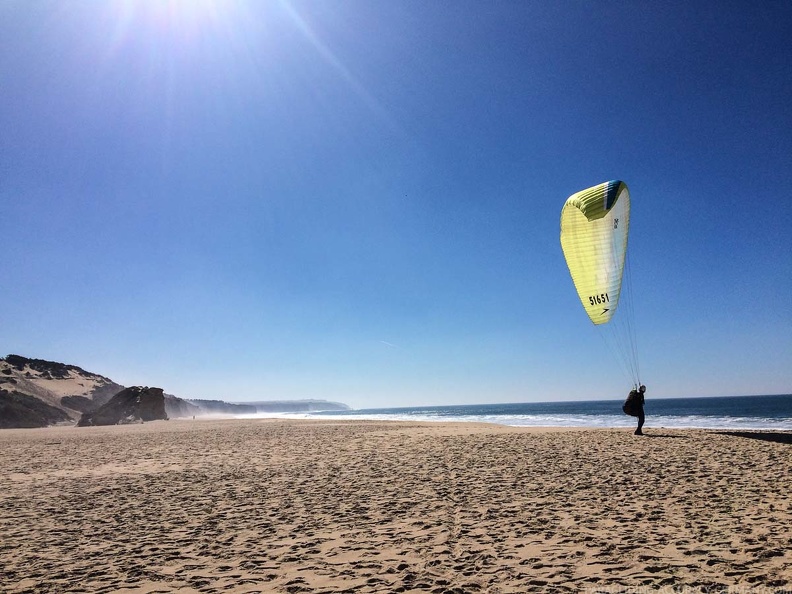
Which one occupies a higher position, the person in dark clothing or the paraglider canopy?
the paraglider canopy

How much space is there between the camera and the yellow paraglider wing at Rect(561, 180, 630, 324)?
1534 cm

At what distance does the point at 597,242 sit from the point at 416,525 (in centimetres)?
1295

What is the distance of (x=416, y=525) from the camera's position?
21.6ft

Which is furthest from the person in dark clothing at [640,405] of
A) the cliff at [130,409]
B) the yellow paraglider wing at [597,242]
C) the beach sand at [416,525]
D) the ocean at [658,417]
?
the cliff at [130,409]

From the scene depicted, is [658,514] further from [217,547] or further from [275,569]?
[217,547]

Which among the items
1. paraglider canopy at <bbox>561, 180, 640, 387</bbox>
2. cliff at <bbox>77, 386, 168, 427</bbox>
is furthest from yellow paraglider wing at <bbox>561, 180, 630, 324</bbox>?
cliff at <bbox>77, 386, 168, 427</bbox>

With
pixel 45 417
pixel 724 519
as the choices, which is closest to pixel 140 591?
pixel 724 519

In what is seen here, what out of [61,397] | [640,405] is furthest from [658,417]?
[61,397]

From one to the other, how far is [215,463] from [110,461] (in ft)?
13.9

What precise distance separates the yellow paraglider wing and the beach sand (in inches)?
235

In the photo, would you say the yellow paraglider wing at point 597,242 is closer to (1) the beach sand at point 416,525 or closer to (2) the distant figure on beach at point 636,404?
(2) the distant figure on beach at point 636,404

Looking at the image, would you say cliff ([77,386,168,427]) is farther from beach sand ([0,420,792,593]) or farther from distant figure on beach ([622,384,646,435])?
distant figure on beach ([622,384,646,435])

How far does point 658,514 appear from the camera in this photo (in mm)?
6594

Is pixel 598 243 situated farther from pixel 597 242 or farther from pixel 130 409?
pixel 130 409
